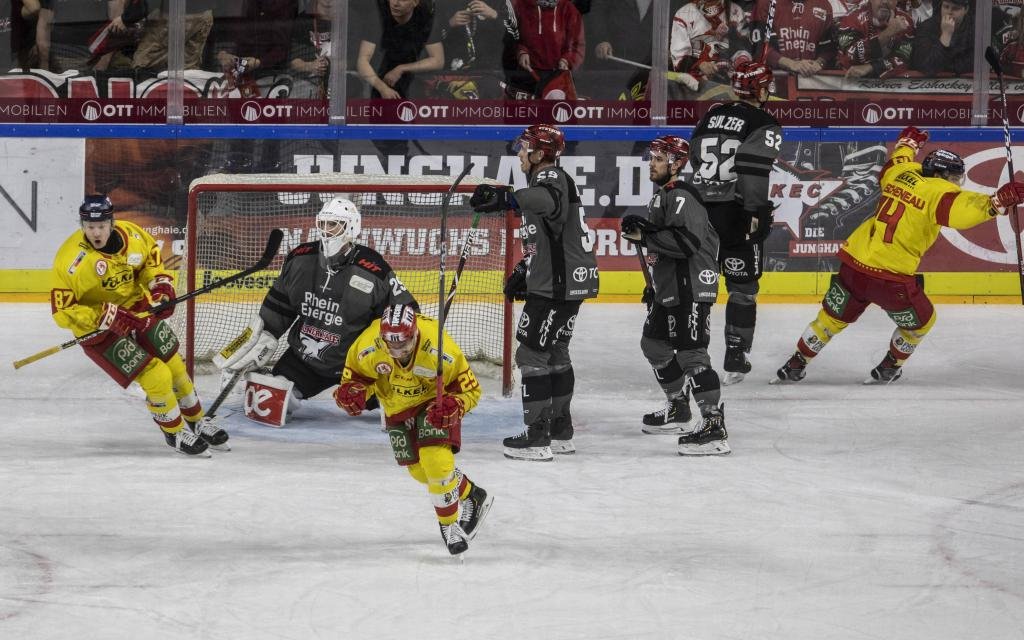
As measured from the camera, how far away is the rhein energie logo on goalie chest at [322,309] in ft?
22.4

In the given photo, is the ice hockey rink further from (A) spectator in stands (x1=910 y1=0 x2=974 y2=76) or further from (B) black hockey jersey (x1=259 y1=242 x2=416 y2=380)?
(A) spectator in stands (x1=910 y1=0 x2=974 y2=76)

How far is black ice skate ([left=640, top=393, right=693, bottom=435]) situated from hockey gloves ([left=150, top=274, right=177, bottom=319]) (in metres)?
2.26

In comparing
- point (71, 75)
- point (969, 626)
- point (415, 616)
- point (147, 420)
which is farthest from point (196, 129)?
point (969, 626)

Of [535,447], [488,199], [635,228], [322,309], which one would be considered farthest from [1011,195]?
[322,309]

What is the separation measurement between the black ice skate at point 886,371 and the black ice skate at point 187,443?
3.69m

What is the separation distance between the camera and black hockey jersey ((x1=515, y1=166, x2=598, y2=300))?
20.4 ft

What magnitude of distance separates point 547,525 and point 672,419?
5.65 ft

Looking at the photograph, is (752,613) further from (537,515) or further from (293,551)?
(293,551)

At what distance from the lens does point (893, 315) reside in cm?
784

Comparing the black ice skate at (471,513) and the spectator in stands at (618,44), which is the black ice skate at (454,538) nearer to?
the black ice skate at (471,513)

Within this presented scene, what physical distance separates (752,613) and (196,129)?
650 cm

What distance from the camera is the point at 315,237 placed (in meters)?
8.46

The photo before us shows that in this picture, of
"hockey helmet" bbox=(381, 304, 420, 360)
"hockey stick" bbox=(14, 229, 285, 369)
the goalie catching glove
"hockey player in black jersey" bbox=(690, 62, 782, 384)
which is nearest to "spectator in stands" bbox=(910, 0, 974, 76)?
"hockey player in black jersey" bbox=(690, 62, 782, 384)

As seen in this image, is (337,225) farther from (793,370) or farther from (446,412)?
(793,370)
